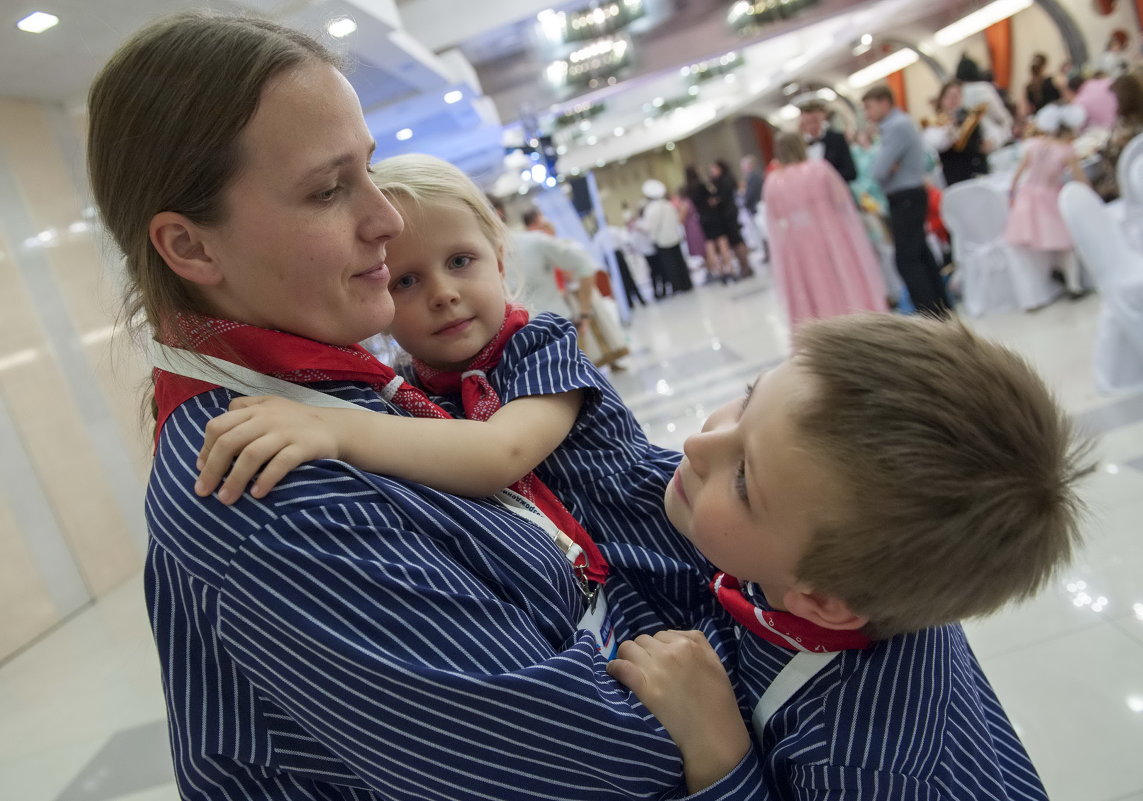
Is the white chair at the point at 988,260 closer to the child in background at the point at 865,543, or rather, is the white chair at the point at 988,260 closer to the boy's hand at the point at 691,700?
the child in background at the point at 865,543

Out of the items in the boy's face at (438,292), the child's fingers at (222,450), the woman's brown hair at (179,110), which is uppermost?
the woman's brown hair at (179,110)

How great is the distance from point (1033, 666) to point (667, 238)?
12515mm

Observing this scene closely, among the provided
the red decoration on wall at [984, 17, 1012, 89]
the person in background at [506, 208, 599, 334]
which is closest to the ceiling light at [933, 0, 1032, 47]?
the red decoration on wall at [984, 17, 1012, 89]

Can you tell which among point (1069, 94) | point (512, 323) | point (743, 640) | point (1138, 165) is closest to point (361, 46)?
point (1138, 165)

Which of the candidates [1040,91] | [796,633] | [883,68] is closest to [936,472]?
[796,633]

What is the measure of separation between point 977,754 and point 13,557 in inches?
200

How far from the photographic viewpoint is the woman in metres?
0.76

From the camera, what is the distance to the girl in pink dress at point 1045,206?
19.2 feet

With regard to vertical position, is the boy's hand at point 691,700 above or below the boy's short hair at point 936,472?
below

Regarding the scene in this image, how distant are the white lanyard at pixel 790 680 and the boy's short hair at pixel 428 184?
800 mm

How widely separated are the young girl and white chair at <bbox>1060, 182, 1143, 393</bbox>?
3438mm

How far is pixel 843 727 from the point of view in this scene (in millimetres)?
899

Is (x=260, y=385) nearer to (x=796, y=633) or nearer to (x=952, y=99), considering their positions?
(x=796, y=633)

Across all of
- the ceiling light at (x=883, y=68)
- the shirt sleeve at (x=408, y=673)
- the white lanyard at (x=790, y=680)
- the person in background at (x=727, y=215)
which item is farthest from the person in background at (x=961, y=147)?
the ceiling light at (x=883, y=68)
